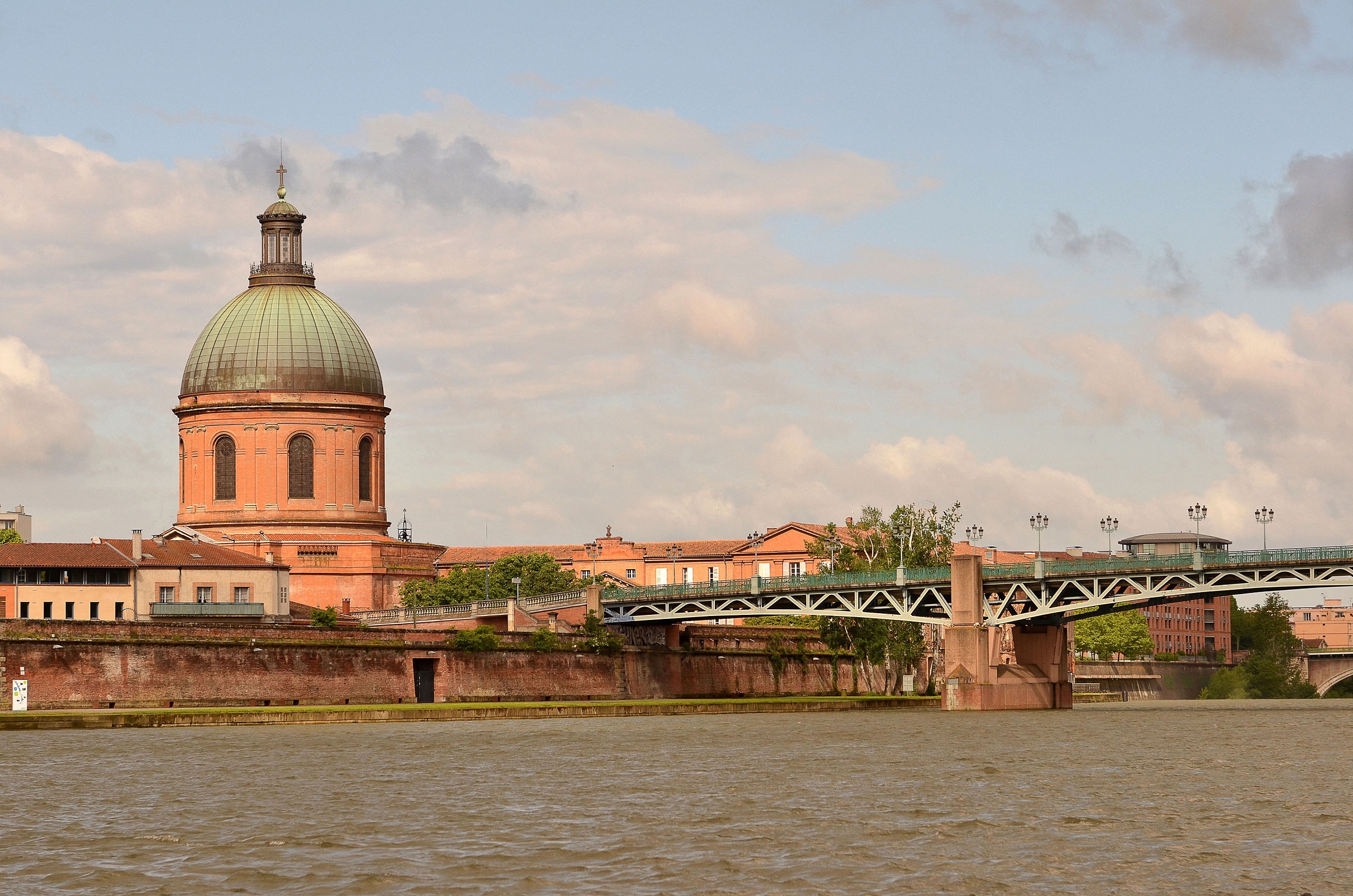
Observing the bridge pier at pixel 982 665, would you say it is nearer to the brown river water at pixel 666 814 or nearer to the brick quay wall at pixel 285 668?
the brick quay wall at pixel 285 668

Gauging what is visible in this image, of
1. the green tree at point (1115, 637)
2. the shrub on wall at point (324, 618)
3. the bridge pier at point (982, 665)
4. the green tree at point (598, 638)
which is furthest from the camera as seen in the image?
the green tree at point (1115, 637)

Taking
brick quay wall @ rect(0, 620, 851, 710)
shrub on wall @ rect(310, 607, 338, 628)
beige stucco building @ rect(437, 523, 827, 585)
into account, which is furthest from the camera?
beige stucco building @ rect(437, 523, 827, 585)

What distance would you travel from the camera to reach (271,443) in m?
102

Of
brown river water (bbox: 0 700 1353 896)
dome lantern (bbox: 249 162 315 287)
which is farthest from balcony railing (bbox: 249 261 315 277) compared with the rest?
brown river water (bbox: 0 700 1353 896)

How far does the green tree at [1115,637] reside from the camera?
14925 centimetres

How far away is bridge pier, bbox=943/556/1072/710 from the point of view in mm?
81812

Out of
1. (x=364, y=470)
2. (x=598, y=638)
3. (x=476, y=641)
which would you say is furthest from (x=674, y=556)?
(x=476, y=641)

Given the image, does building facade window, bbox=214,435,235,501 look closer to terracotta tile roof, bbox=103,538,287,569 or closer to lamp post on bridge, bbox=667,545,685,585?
terracotta tile roof, bbox=103,538,287,569

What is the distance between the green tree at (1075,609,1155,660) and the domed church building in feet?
211

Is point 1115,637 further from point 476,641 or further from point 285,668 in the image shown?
point 285,668

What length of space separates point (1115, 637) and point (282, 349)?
72.6m

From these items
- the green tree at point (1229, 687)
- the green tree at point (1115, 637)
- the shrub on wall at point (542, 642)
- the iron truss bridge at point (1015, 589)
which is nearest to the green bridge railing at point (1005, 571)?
the iron truss bridge at point (1015, 589)

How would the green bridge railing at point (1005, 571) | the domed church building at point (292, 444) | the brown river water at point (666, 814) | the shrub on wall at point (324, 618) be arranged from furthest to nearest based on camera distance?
the domed church building at point (292, 444) → the shrub on wall at point (324, 618) → the green bridge railing at point (1005, 571) → the brown river water at point (666, 814)

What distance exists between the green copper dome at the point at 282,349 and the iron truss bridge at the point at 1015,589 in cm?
2141
